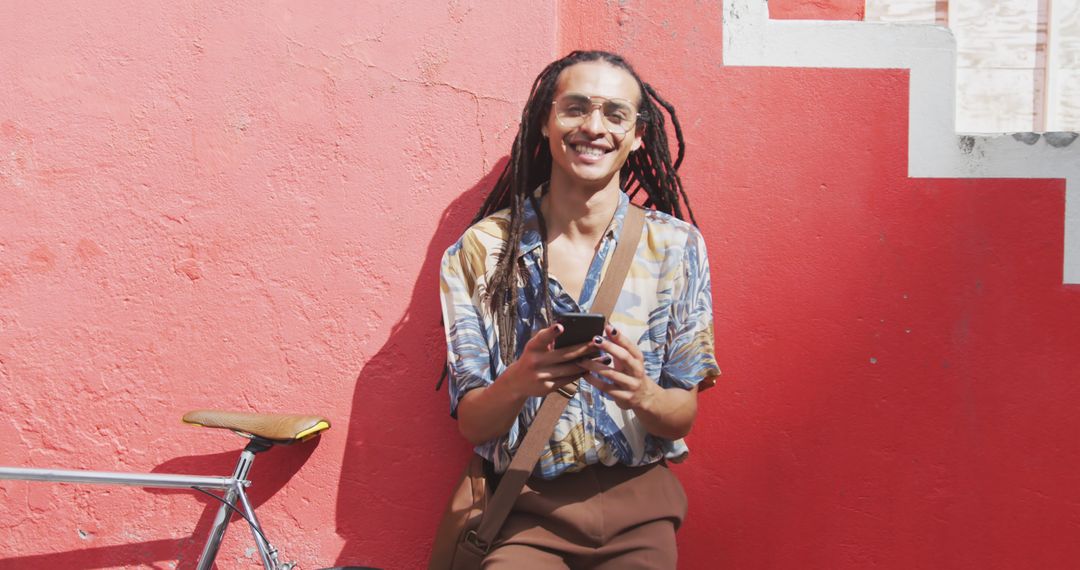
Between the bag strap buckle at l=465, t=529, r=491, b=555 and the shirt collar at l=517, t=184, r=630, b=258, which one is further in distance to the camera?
the shirt collar at l=517, t=184, r=630, b=258

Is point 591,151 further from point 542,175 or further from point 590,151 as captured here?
point 542,175

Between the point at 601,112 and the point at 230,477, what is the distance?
1520 millimetres

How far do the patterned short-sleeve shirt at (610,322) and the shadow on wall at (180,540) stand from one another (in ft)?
2.74

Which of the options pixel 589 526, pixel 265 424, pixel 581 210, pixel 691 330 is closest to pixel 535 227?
pixel 581 210

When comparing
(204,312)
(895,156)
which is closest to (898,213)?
(895,156)

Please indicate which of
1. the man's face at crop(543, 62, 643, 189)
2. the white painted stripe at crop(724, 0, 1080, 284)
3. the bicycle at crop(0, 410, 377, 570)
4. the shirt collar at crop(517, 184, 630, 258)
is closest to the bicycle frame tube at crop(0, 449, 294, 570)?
the bicycle at crop(0, 410, 377, 570)

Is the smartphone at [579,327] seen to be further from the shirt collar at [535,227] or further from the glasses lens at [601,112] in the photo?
the glasses lens at [601,112]

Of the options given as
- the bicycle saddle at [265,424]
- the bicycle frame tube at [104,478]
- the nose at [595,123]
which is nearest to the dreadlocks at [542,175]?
the nose at [595,123]

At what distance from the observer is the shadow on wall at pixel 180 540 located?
2975mm

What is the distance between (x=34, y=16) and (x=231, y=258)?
3.24 feet

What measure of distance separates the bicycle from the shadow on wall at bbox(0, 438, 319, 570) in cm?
17

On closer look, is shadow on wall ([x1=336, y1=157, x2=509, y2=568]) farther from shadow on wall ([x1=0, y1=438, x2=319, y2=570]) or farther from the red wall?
shadow on wall ([x1=0, y1=438, x2=319, y2=570])

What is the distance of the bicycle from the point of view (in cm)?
269

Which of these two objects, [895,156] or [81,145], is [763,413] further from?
[81,145]
